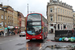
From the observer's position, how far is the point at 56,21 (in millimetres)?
61375

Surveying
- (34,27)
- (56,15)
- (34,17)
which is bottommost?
(34,27)

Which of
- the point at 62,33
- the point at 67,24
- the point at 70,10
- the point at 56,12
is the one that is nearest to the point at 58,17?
the point at 56,12

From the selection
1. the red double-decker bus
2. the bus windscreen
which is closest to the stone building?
the red double-decker bus

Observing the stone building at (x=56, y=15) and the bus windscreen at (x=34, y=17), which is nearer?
the bus windscreen at (x=34, y=17)

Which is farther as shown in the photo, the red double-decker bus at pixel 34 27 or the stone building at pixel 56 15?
the stone building at pixel 56 15

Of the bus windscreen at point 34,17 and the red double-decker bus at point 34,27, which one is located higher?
the bus windscreen at point 34,17

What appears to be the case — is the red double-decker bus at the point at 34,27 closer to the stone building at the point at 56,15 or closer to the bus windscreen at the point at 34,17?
the bus windscreen at the point at 34,17

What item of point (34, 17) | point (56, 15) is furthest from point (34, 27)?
point (56, 15)

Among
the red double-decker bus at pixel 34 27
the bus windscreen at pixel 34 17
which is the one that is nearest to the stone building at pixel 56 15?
the red double-decker bus at pixel 34 27

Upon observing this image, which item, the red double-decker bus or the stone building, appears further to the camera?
the stone building

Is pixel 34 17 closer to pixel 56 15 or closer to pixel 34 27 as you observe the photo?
pixel 34 27

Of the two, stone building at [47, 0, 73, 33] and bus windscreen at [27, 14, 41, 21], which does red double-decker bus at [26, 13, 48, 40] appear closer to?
bus windscreen at [27, 14, 41, 21]

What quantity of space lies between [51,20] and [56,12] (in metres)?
4.56

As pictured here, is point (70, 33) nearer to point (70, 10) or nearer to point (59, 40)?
point (59, 40)
